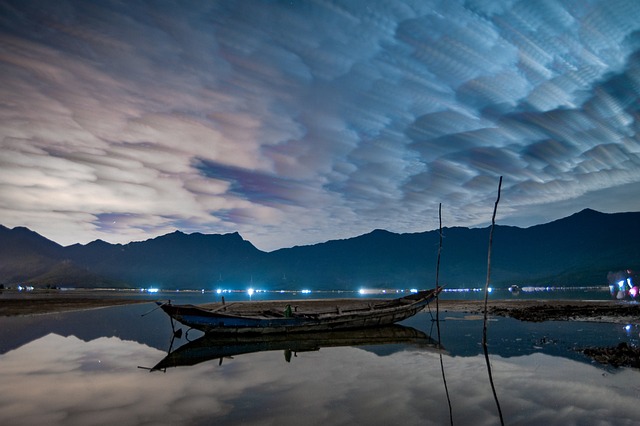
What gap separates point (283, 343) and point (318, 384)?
10.1 m

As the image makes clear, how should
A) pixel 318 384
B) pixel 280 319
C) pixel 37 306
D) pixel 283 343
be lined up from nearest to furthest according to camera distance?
pixel 318 384 → pixel 283 343 → pixel 280 319 → pixel 37 306

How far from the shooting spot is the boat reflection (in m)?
18.0

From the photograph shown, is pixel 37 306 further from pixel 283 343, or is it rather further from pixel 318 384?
pixel 318 384

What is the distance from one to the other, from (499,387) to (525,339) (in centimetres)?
1164

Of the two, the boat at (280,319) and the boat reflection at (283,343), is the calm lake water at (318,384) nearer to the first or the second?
the boat reflection at (283,343)

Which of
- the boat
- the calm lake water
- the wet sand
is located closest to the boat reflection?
the calm lake water

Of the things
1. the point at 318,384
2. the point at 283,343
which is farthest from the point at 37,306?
→ the point at 318,384

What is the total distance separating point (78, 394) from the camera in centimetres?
1159

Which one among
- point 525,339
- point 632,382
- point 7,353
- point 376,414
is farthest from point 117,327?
point 632,382

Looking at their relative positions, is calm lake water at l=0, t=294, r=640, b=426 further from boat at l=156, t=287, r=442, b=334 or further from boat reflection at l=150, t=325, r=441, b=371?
boat at l=156, t=287, r=442, b=334

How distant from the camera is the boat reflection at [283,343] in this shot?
1800cm

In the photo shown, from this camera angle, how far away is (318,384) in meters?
12.3

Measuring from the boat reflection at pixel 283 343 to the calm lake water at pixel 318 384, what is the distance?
27 cm

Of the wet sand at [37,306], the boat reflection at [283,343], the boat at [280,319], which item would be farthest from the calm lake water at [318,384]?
the wet sand at [37,306]
